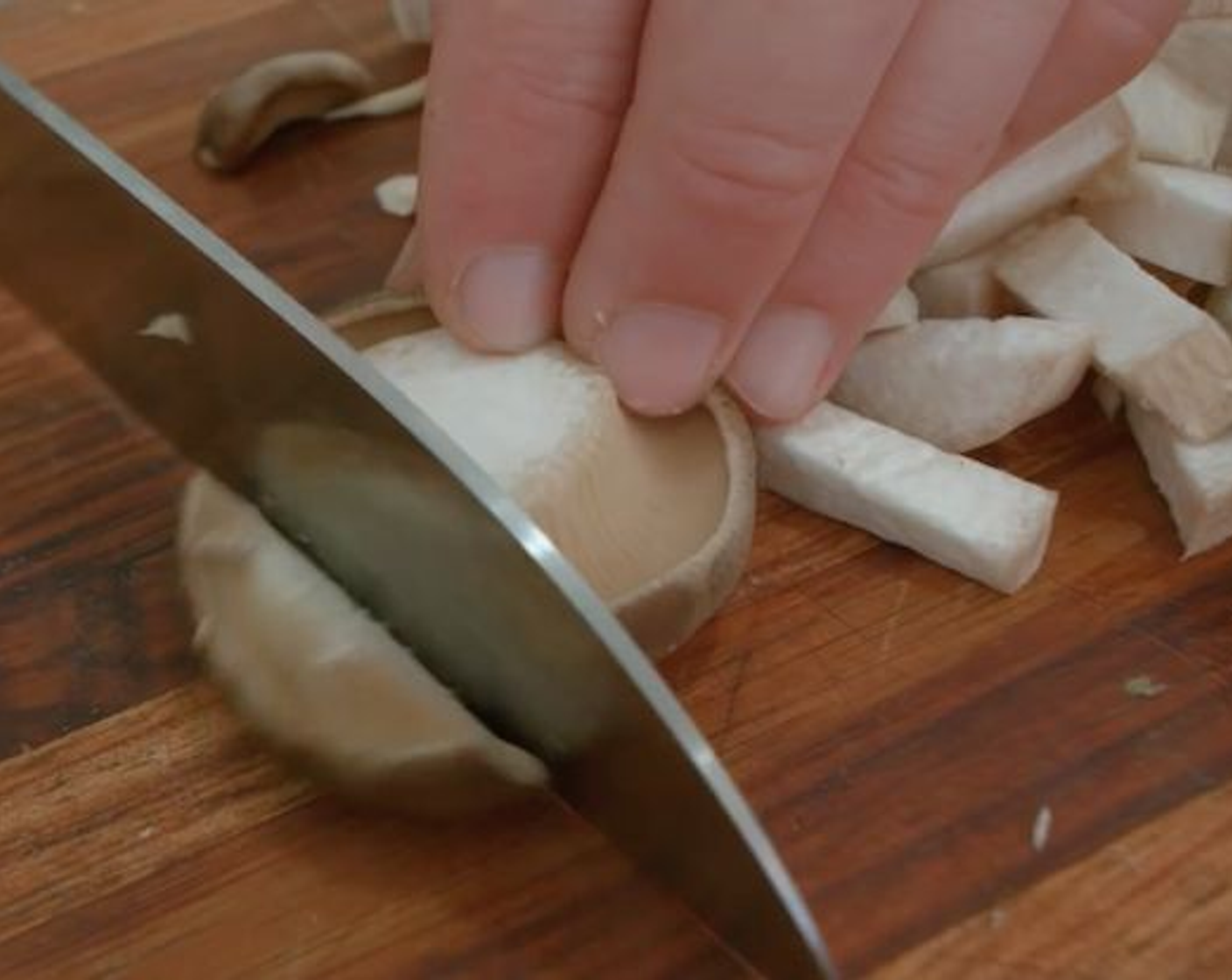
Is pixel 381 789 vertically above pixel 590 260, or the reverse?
pixel 590 260

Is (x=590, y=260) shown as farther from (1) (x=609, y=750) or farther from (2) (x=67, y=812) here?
(2) (x=67, y=812)

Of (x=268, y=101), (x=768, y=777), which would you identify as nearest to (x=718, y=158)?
(x=768, y=777)

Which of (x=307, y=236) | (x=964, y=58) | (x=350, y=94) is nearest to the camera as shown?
(x=964, y=58)

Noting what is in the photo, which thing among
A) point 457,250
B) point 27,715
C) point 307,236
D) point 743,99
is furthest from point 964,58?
point 27,715

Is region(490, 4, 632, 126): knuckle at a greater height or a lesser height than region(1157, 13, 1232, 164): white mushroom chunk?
greater

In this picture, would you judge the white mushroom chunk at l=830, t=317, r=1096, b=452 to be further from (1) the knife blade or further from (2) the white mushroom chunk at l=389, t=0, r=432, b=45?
(2) the white mushroom chunk at l=389, t=0, r=432, b=45

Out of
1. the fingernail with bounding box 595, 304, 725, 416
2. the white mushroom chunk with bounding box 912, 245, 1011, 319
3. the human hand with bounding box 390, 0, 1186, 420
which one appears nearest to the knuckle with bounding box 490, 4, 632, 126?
the human hand with bounding box 390, 0, 1186, 420

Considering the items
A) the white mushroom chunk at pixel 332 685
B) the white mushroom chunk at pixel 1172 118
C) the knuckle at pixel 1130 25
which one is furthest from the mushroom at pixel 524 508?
the white mushroom chunk at pixel 1172 118

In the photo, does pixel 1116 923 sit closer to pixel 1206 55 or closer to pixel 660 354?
pixel 660 354
